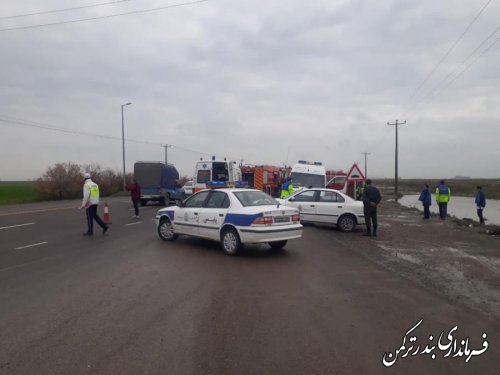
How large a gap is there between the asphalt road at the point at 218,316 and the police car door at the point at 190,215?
119 centimetres

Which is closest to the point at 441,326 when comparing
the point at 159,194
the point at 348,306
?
the point at 348,306

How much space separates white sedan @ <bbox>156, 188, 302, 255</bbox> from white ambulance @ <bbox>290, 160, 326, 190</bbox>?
1260 cm

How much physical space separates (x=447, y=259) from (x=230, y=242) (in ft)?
16.1

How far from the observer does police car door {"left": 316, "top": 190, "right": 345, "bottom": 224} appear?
14914 millimetres

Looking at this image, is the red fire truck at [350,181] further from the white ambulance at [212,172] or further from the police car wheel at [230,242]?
the police car wheel at [230,242]

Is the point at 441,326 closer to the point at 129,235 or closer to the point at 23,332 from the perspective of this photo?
the point at 23,332

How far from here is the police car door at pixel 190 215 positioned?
10.7 metres

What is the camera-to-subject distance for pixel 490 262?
9.39 m

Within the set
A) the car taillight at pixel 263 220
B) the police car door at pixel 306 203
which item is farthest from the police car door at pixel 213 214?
the police car door at pixel 306 203

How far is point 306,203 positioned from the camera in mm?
15656

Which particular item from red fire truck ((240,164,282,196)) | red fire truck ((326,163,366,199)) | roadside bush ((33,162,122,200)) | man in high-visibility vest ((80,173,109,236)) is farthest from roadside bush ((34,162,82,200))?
man in high-visibility vest ((80,173,109,236))

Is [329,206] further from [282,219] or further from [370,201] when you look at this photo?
[282,219]

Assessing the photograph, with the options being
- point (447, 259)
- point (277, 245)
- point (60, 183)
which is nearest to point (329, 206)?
point (277, 245)

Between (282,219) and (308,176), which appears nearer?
(282,219)
